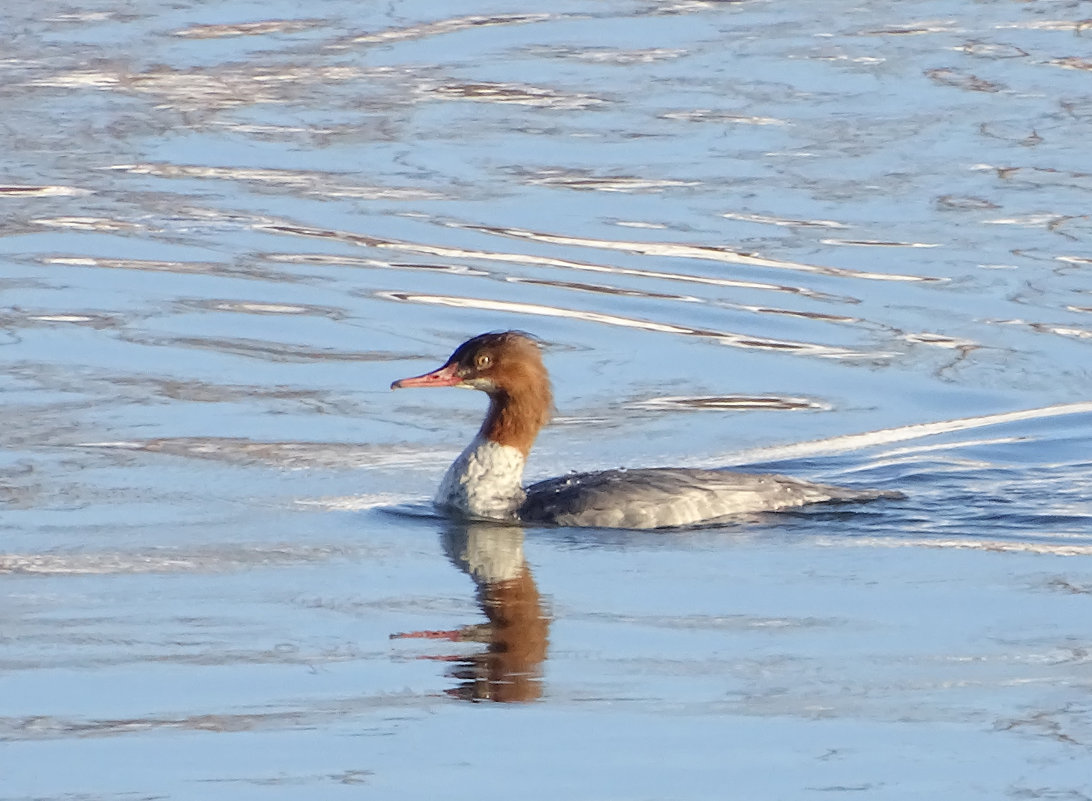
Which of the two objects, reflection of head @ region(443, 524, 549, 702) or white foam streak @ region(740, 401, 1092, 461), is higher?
reflection of head @ region(443, 524, 549, 702)

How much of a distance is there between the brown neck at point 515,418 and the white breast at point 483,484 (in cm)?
10

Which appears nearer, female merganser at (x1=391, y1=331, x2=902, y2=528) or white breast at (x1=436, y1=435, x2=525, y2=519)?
female merganser at (x1=391, y1=331, x2=902, y2=528)

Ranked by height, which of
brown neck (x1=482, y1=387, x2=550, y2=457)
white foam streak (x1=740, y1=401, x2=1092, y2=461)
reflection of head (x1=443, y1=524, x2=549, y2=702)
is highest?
brown neck (x1=482, y1=387, x2=550, y2=457)

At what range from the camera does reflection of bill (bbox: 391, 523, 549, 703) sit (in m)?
6.56

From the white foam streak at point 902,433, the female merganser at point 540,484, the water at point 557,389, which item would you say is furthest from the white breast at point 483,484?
the white foam streak at point 902,433

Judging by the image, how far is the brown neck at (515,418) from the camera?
9.15 meters

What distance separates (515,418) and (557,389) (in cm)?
147

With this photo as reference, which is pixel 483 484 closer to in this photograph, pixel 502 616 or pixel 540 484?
pixel 540 484

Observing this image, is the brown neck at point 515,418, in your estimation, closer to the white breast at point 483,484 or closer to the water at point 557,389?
the white breast at point 483,484

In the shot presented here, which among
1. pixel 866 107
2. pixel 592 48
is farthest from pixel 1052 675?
pixel 592 48

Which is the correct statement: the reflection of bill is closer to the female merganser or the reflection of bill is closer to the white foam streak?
the female merganser

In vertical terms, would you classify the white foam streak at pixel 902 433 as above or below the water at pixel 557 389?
below

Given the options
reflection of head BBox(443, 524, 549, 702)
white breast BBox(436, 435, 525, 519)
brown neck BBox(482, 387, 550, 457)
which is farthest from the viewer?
brown neck BBox(482, 387, 550, 457)

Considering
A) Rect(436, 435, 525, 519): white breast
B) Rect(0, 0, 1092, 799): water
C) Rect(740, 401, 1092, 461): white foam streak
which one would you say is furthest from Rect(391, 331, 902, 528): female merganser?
Rect(740, 401, 1092, 461): white foam streak
